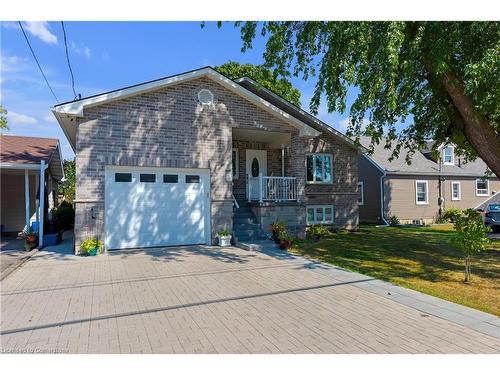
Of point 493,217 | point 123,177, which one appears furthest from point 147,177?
point 493,217

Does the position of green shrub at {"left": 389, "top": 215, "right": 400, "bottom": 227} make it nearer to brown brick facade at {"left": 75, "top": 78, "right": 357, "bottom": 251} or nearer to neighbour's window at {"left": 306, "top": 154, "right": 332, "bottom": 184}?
neighbour's window at {"left": 306, "top": 154, "right": 332, "bottom": 184}

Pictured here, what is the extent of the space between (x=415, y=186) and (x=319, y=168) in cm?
892

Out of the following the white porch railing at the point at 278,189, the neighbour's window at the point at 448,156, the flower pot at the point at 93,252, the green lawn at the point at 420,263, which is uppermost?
the neighbour's window at the point at 448,156

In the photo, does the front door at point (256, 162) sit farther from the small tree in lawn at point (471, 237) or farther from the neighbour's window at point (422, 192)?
the neighbour's window at point (422, 192)

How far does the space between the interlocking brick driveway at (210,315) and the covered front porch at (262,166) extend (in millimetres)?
5758

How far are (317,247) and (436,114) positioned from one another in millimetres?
6200

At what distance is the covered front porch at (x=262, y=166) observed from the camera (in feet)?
45.8

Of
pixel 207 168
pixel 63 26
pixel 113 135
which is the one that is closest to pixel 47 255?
pixel 113 135

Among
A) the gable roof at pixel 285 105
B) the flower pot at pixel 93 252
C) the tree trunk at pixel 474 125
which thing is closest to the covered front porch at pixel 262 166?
the gable roof at pixel 285 105

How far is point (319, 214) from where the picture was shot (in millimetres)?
17234

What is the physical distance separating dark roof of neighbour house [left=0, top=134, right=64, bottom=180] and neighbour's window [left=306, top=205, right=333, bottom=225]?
37.3 ft

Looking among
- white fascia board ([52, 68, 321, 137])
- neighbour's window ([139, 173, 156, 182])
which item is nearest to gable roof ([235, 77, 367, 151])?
white fascia board ([52, 68, 321, 137])

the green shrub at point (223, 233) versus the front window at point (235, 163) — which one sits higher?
the front window at point (235, 163)

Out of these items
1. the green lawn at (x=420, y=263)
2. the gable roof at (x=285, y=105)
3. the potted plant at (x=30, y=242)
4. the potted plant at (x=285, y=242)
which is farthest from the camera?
the gable roof at (x=285, y=105)
